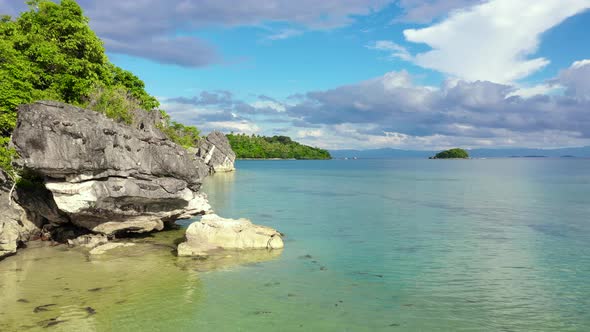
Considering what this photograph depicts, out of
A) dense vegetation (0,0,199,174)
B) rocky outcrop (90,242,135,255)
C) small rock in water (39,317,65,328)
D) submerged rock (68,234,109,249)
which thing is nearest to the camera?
small rock in water (39,317,65,328)

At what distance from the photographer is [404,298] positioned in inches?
645

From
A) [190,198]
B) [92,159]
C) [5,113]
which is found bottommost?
[190,198]

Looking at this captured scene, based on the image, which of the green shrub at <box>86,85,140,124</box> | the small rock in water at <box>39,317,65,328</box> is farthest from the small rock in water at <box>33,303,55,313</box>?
the green shrub at <box>86,85,140,124</box>

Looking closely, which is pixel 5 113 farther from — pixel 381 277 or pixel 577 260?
pixel 577 260

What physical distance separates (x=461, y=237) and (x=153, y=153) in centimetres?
2066

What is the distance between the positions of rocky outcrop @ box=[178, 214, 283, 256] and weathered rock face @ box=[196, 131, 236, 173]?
8108 cm

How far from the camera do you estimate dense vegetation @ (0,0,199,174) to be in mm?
24812

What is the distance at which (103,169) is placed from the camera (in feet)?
69.1

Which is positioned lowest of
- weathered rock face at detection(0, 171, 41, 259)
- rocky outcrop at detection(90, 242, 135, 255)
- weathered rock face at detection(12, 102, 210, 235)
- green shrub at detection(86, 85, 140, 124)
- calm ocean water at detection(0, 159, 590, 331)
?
calm ocean water at detection(0, 159, 590, 331)

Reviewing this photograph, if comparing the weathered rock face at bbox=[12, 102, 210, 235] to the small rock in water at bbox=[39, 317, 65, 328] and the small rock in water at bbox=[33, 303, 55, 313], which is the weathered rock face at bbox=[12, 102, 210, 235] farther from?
the small rock in water at bbox=[39, 317, 65, 328]

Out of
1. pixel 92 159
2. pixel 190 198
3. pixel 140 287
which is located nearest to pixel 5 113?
pixel 92 159

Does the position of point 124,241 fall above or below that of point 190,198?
below

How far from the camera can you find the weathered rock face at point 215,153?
344 ft

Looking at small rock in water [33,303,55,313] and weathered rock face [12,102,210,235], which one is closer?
small rock in water [33,303,55,313]
